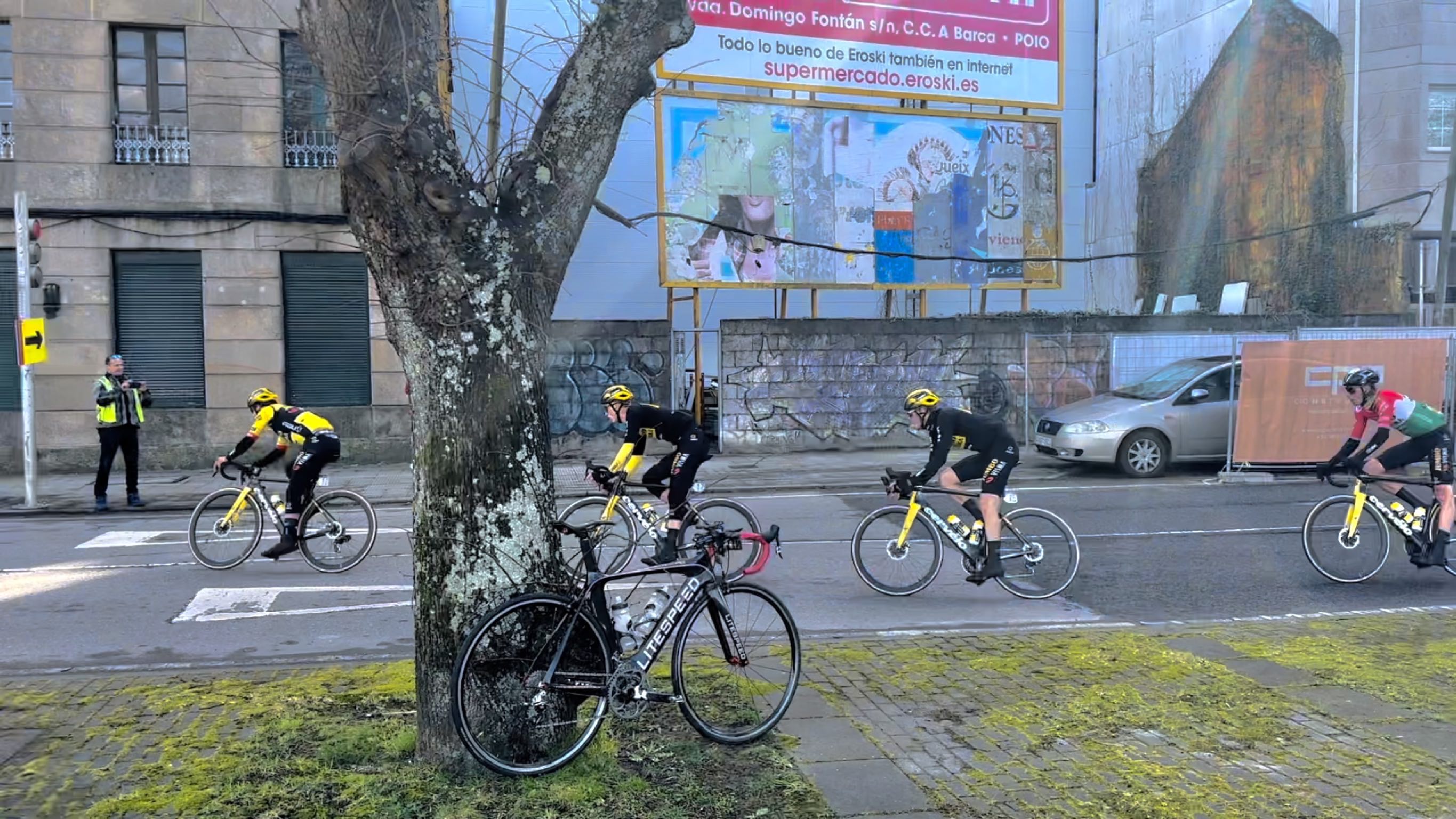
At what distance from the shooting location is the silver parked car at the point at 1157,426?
14.7 meters

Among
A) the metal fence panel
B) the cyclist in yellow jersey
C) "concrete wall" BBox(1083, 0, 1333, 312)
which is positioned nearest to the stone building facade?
the cyclist in yellow jersey

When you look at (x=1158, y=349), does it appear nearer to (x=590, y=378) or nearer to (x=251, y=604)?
(x=590, y=378)

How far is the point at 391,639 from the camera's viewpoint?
6867 mm

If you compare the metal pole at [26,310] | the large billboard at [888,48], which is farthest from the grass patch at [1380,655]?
the metal pole at [26,310]

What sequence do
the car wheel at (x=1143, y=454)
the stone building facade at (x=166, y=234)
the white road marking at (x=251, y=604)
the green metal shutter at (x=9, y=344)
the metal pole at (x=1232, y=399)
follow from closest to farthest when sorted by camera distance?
the white road marking at (x=251, y=604), the metal pole at (x=1232, y=399), the car wheel at (x=1143, y=454), the stone building facade at (x=166, y=234), the green metal shutter at (x=9, y=344)

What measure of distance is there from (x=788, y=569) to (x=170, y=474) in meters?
11.9

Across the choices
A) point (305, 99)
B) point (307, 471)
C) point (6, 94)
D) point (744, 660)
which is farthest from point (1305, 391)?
point (6, 94)

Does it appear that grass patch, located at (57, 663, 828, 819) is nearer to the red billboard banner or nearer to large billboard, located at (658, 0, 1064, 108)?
the red billboard banner

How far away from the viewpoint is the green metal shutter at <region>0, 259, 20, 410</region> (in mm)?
16828

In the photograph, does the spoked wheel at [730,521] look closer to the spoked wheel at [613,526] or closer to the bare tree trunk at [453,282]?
the spoked wheel at [613,526]

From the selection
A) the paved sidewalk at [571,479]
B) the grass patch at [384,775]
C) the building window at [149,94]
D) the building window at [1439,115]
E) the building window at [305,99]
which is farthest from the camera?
the building window at [1439,115]

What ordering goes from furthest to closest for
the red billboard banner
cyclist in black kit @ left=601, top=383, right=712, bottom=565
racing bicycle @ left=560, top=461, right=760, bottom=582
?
the red billboard banner → racing bicycle @ left=560, top=461, right=760, bottom=582 → cyclist in black kit @ left=601, top=383, right=712, bottom=565

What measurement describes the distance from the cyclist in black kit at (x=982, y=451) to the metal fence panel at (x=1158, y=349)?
32.4 feet

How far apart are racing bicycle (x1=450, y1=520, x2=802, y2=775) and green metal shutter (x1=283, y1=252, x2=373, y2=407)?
1411cm
